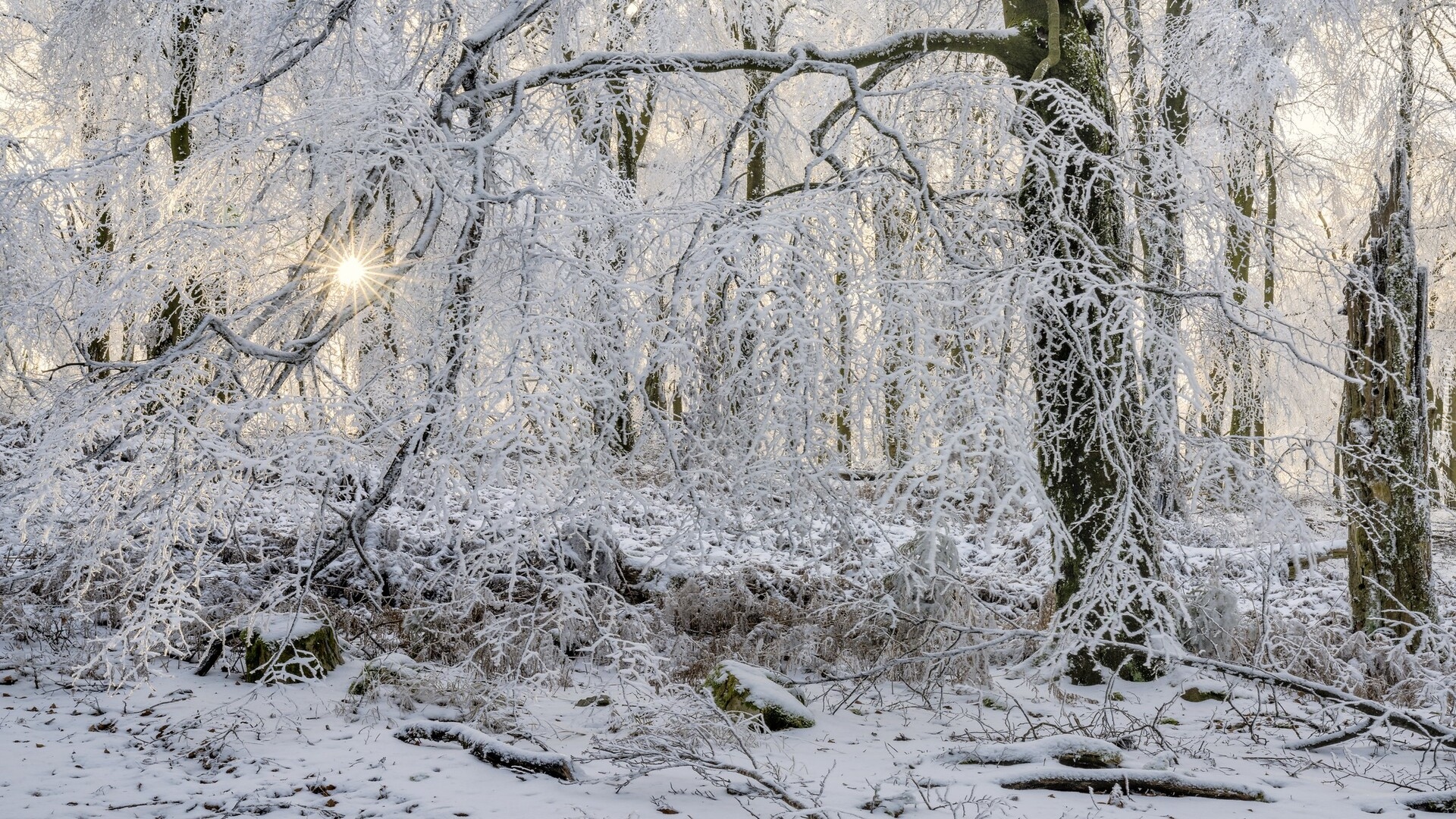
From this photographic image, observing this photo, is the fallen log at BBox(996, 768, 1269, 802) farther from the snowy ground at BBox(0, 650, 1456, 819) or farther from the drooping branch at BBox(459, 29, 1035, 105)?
the drooping branch at BBox(459, 29, 1035, 105)

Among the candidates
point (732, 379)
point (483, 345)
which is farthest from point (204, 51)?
point (732, 379)

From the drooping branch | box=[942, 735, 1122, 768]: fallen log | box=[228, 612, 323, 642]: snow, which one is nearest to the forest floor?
box=[942, 735, 1122, 768]: fallen log

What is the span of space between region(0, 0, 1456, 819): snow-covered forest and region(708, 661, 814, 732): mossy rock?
0.03 metres

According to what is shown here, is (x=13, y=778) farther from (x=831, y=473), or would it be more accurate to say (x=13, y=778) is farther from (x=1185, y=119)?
(x=1185, y=119)

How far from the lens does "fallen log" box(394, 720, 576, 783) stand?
462cm

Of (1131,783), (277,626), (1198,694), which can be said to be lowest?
(1198,694)

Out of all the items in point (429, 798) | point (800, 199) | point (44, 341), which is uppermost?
point (800, 199)

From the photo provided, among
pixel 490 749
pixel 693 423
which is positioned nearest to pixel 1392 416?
pixel 693 423

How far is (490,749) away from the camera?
15.9 ft

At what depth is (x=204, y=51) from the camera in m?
8.83

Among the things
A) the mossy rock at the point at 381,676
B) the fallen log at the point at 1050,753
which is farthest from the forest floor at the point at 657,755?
the mossy rock at the point at 381,676

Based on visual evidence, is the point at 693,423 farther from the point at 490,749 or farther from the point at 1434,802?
the point at 1434,802

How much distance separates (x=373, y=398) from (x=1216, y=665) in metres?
4.46

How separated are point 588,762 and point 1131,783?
99.5 inches
